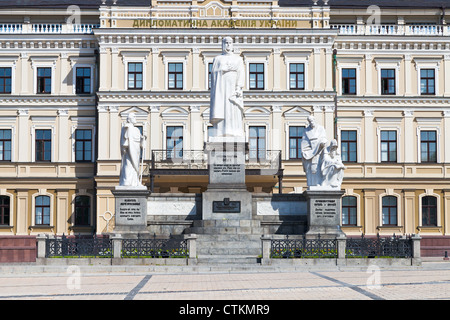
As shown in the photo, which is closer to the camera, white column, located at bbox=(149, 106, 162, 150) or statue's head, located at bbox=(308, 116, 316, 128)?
statue's head, located at bbox=(308, 116, 316, 128)

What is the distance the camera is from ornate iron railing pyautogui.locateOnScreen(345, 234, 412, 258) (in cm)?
2281

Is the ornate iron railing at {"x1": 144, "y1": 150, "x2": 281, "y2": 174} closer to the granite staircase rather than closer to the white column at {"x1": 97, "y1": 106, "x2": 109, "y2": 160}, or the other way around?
the white column at {"x1": 97, "y1": 106, "x2": 109, "y2": 160}

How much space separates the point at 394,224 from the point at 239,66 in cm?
2569

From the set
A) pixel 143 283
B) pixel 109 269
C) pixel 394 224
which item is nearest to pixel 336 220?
pixel 109 269

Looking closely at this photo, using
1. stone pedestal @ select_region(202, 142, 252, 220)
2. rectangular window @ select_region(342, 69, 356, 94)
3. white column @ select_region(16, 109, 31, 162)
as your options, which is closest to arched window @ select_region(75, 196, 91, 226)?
white column @ select_region(16, 109, 31, 162)

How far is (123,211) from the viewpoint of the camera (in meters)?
24.9

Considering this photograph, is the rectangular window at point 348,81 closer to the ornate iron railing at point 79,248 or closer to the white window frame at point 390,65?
the white window frame at point 390,65

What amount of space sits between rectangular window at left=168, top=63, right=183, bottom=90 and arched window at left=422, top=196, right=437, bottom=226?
1705cm

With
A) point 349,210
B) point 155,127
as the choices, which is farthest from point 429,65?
point 155,127

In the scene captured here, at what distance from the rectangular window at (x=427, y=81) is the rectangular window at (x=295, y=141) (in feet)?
28.1

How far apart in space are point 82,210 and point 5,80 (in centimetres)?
977

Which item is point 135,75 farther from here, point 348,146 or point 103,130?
point 348,146

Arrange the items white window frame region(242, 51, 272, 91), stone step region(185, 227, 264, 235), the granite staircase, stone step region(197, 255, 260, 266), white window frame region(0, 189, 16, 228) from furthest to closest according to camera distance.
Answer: white window frame region(242, 51, 272, 91)
white window frame region(0, 189, 16, 228)
stone step region(185, 227, 264, 235)
the granite staircase
stone step region(197, 255, 260, 266)

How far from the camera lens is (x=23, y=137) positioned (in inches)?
1938
